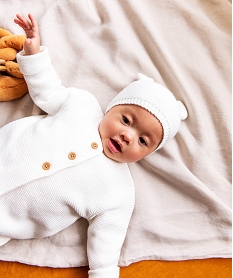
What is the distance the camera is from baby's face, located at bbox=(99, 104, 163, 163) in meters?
1.11

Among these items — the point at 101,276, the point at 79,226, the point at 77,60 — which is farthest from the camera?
the point at 77,60

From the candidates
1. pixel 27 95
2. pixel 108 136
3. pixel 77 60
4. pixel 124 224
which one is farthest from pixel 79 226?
pixel 77 60

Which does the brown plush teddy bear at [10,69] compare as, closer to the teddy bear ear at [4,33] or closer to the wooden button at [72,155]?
the teddy bear ear at [4,33]

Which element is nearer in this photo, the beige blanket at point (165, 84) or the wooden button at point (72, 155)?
the wooden button at point (72, 155)

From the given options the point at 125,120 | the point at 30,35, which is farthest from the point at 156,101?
the point at 30,35

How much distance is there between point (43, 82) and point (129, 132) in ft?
1.21

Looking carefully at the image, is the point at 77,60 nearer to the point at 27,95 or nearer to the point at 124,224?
the point at 27,95

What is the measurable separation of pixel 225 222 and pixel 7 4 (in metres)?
1.28

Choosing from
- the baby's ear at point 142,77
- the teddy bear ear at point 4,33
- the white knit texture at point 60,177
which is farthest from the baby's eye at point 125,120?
the teddy bear ear at point 4,33

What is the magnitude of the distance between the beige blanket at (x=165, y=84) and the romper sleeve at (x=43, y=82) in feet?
0.33

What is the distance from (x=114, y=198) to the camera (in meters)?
1.15

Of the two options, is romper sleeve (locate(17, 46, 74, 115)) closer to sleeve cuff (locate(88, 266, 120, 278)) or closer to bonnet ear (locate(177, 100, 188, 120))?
bonnet ear (locate(177, 100, 188, 120))

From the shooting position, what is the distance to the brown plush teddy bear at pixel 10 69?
1244 millimetres

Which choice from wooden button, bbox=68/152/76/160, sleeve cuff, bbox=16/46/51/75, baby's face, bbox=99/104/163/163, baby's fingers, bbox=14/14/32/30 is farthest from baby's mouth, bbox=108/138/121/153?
baby's fingers, bbox=14/14/32/30
